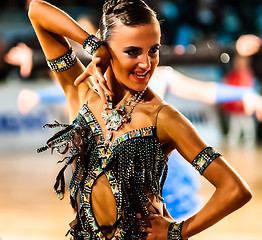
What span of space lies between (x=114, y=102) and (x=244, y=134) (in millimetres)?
7395

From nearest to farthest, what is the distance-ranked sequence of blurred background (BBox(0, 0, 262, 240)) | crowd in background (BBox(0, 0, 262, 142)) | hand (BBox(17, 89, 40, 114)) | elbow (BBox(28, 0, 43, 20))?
elbow (BBox(28, 0, 43, 20)), blurred background (BBox(0, 0, 262, 240)), hand (BBox(17, 89, 40, 114)), crowd in background (BBox(0, 0, 262, 142))

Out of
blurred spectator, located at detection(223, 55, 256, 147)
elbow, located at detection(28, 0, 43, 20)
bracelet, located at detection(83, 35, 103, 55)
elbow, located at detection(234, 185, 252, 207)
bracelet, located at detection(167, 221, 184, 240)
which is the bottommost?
bracelet, located at detection(167, 221, 184, 240)

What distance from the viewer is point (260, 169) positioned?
6699 mm

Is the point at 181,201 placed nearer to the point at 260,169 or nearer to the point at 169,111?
the point at 169,111

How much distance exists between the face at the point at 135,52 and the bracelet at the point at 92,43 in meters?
0.04

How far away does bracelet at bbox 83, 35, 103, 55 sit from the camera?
1.68 m

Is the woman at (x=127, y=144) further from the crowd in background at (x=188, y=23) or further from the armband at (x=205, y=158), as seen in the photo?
the crowd in background at (x=188, y=23)

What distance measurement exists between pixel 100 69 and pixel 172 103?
5779 mm

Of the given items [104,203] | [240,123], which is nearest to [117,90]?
[104,203]

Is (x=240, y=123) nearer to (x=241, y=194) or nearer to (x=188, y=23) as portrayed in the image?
(x=188, y=23)

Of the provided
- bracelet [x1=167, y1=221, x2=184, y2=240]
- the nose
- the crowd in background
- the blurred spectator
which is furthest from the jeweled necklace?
the blurred spectator

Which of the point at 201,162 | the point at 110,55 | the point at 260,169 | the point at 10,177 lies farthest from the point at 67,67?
the point at 260,169

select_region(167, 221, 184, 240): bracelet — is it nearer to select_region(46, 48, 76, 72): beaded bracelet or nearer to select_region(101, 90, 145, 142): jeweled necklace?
select_region(101, 90, 145, 142): jeweled necklace

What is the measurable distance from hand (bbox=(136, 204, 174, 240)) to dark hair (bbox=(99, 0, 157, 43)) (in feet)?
1.89
